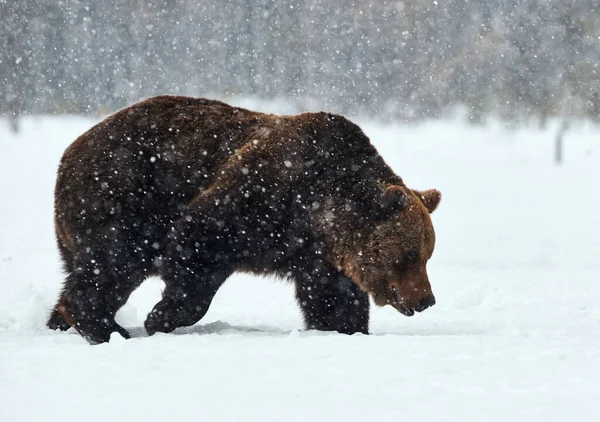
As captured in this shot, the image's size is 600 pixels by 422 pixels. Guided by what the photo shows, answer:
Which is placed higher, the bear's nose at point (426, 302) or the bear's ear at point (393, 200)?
the bear's ear at point (393, 200)

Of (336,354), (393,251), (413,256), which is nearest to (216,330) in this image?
(393,251)

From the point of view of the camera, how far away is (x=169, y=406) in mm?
3652

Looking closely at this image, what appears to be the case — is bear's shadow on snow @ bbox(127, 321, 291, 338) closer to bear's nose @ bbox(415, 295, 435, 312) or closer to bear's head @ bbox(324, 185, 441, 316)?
bear's head @ bbox(324, 185, 441, 316)

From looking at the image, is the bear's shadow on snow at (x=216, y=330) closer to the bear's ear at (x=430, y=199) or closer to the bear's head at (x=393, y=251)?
the bear's head at (x=393, y=251)

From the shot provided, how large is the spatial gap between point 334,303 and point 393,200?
108 cm

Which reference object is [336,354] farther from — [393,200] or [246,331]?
[246,331]

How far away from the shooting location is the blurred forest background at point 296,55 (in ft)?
105

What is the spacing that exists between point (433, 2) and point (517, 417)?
120 ft

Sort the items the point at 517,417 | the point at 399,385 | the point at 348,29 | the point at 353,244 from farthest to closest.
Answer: the point at 348,29
the point at 353,244
the point at 399,385
the point at 517,417

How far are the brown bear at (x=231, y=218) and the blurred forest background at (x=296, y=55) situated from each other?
24882 mm

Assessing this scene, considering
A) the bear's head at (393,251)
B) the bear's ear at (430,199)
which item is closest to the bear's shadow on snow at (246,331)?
the bear's head at (393,251)

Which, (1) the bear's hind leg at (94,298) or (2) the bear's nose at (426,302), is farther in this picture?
(1) the bear's hind leg at (94,298)

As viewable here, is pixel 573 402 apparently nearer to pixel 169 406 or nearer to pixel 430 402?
pixel 430 402

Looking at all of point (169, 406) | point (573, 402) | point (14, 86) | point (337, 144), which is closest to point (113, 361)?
point (169, 406)
